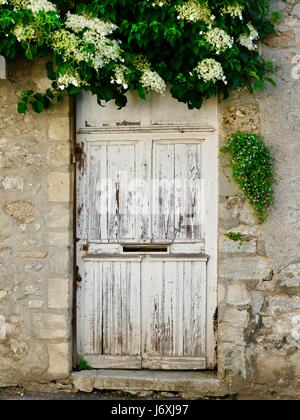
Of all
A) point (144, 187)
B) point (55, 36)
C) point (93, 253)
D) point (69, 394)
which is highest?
point (55, 36)

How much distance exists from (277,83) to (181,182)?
1.11 metres

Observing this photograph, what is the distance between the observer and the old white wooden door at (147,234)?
15.4 feet

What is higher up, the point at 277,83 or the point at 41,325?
the point at 277,83

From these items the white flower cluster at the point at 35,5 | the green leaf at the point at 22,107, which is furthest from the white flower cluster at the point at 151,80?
the green leaf at the point at 22,107

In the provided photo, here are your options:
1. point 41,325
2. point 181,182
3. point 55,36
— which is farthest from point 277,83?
point 41,325

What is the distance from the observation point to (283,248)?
14.5 feet

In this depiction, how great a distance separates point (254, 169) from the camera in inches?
169

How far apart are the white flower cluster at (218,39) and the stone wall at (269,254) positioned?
0.49 metres

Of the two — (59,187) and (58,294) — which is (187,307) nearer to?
(58,294)

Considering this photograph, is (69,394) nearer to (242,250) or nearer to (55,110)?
(242,250)

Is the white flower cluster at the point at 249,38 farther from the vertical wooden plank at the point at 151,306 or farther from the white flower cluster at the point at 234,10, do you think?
the vertical wooden plank at the point at 151,306

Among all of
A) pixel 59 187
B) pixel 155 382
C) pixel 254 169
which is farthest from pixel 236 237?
pixel 59 187

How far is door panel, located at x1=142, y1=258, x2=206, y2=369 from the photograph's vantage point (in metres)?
4.69

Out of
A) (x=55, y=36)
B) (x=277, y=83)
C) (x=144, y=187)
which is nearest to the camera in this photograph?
(x=55, y=36)
